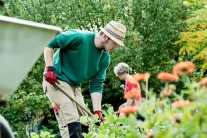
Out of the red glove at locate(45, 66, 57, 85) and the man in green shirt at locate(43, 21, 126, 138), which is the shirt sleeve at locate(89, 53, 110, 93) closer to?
the man in green shirt at locate(43, 21, 126, 138)

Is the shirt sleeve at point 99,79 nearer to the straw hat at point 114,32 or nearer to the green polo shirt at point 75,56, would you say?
the green polo shirt at point 75,56

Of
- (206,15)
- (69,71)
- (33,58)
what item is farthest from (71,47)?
(206,15)

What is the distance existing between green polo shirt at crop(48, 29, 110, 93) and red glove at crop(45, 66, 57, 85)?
0.41ft

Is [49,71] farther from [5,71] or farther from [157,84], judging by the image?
[157,84]

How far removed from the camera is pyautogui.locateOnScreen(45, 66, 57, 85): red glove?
484cm

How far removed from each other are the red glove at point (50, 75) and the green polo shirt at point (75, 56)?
0.13 m

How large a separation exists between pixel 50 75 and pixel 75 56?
0.98 feet

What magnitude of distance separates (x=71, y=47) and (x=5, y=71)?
3.17 m

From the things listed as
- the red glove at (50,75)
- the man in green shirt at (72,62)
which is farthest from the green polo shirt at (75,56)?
the red glove at (50,75)

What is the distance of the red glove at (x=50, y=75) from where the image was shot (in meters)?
4.84

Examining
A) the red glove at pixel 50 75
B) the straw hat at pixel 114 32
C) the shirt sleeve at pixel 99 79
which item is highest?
the straw hat at pixel 114 32

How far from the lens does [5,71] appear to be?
71.3 inches

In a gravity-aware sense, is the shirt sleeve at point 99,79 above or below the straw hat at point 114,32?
below

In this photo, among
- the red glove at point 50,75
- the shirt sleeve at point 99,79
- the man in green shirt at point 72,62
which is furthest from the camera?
the shirt sleeve at point 99,79
